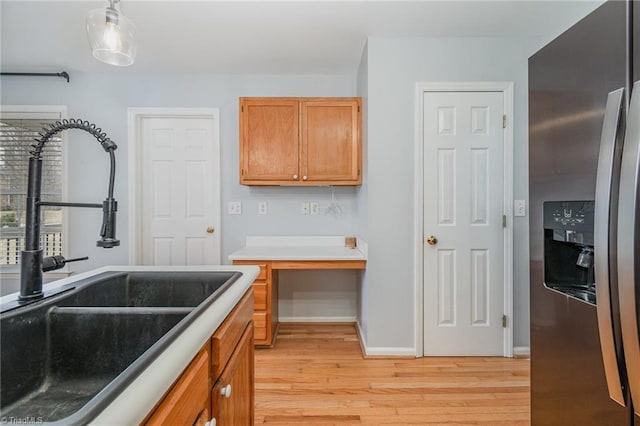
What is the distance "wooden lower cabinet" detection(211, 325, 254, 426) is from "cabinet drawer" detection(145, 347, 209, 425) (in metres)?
0.08

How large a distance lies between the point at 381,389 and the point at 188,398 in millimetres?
1670

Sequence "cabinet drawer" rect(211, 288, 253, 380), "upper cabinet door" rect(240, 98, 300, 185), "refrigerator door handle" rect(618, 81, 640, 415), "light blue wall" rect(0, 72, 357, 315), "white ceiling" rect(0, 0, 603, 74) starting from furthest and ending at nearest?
"light blue wall" rect(0, 72, 357, 315) → "upper cabinet door" rect(240, 98, 300, 185) → "white ceiling" rect(0, 0, 603, 74) → "cabinet drawer" rect(211, 288, 253, 380) → "refrigerator door handle" rect(618, 81, 640, 415)

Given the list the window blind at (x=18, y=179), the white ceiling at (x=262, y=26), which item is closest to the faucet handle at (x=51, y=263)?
the white ceiling at (x=262, y=26)

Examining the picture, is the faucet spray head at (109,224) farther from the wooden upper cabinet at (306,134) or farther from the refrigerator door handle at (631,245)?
the wooden upper cabinet at (306,134)

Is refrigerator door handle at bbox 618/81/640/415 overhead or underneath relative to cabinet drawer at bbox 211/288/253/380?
overhead

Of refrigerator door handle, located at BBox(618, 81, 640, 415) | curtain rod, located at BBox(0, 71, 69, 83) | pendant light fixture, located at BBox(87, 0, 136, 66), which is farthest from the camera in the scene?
curtain rod, located at BBox(0, 71, 69, 83)

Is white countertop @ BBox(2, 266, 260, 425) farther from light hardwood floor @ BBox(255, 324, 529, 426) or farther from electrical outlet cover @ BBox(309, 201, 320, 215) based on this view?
electrical outlet cover @ BBox(309, 201, 320, 215)

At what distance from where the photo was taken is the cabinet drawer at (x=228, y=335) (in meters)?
0.84

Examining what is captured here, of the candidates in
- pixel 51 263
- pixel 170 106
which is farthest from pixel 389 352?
pixel 170 106

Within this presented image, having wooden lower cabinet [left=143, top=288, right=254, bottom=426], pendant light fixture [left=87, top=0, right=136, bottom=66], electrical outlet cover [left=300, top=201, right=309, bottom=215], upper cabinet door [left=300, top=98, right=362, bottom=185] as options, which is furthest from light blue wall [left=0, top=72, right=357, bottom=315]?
wooden lower cabinet [left=143, top=288, right=254, bottom=426]

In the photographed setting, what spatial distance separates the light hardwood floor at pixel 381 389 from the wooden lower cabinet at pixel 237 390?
0.62 metres

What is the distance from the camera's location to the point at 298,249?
113 inches

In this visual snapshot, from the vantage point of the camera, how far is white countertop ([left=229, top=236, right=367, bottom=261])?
251cm

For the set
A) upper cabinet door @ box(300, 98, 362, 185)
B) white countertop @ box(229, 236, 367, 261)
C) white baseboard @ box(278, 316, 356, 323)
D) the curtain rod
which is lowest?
white baseboard @ box(278, 316, 356, 323)
